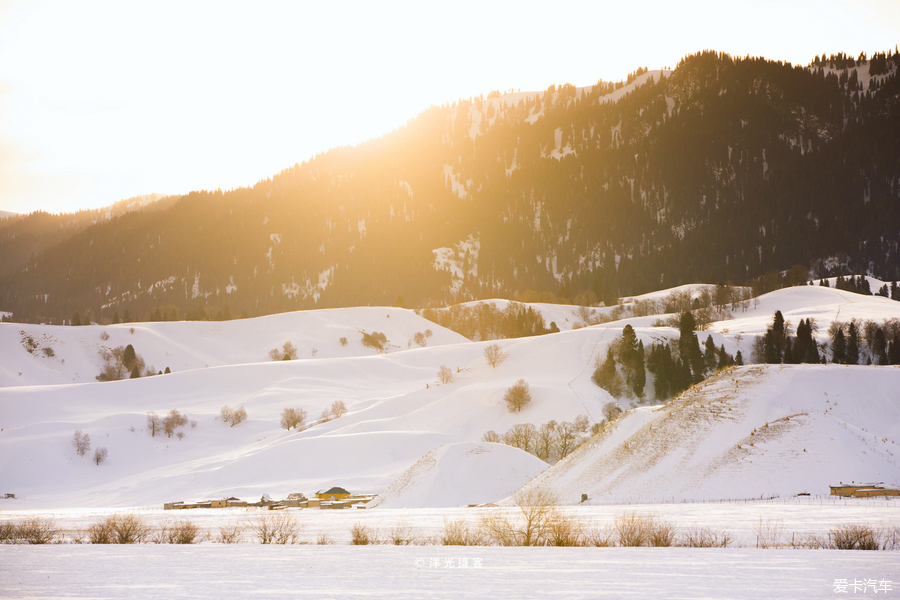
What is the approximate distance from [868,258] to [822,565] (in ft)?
694

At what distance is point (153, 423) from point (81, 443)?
8.05 metres

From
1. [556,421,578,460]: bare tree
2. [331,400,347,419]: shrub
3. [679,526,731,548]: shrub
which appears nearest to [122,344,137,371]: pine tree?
[331,400,347,419]: shrub

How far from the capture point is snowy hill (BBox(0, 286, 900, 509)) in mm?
33469

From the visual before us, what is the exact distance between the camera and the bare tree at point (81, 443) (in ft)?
219

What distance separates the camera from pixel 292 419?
75312 mm

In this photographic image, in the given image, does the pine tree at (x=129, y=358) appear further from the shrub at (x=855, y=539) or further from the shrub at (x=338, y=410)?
the shrub at (x=855, y=539)

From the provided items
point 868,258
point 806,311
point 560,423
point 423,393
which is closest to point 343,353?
point 423,393

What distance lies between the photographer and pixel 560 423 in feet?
212

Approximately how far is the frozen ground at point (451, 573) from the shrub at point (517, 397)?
5185 cm

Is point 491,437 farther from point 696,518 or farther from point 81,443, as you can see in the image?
point 81,443

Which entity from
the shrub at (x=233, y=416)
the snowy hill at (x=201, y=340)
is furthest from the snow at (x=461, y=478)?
the snowy hill at (x=201, y=340)

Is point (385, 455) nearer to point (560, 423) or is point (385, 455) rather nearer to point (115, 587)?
point (560, 423)

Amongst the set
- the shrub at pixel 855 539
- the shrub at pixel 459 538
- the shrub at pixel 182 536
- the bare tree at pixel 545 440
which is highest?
the shrub at pixel 855 539

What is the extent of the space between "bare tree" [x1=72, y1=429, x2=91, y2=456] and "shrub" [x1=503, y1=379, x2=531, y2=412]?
43.4 meters
